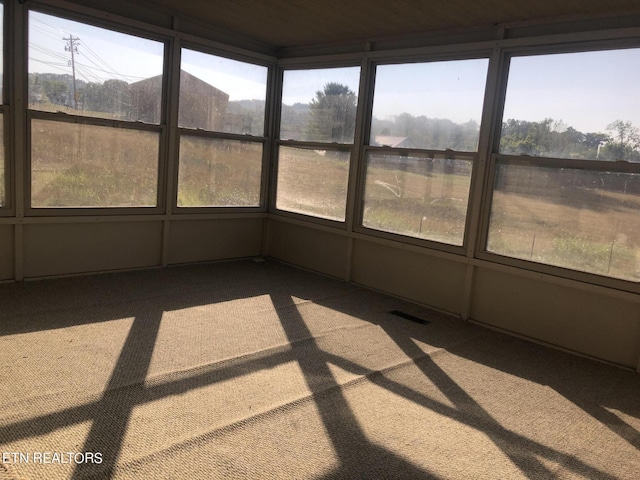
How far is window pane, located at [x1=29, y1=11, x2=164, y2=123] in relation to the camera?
403 centimetres

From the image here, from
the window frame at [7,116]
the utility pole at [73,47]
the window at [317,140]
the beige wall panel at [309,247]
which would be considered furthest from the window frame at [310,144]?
the window frame at [7,116]

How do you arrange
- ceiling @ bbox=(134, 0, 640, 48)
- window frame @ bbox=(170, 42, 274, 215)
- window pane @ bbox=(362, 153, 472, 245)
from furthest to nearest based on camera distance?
window frame @ bbox=(170, 42, 274, 215) → window pane @ bbox=(362, 153, 472, 245) → ceiling @ bbox=(134, 0, 640, 48)

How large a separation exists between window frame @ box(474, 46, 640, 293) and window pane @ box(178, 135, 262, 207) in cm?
266

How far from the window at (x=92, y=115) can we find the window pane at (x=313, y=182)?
1.45 metres

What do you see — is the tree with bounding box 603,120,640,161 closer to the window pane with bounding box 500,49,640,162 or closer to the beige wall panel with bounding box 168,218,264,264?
the window pane with bounding box 500,49,640,162

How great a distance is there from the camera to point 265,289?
465 cm

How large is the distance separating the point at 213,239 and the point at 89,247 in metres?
1.30

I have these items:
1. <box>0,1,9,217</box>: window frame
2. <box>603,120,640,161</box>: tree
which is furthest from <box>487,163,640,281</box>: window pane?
<box>0,1,9,217</box>: window frame

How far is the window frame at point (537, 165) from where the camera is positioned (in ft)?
11.2

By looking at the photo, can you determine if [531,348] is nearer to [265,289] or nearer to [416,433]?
[416,433]

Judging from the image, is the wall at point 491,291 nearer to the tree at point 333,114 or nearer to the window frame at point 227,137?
the window frame at point 227,137

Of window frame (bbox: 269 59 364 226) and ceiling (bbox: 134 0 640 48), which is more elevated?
ceiling (bbox: 134 0 640 48)

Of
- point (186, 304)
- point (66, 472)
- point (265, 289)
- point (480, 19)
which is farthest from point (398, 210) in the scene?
point (66, 472)

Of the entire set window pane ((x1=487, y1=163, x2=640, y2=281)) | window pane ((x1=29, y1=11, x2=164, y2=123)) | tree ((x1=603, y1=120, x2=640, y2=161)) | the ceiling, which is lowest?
window pane ((x1=487, y1=163, x2=640, y2=281))
